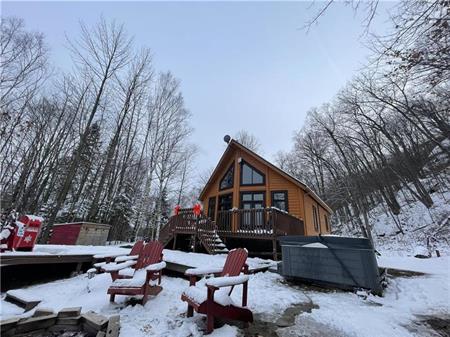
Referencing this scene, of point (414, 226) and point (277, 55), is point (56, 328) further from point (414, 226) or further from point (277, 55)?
point (414, 226)

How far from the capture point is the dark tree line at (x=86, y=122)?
33.1ft

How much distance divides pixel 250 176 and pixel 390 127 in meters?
11.9

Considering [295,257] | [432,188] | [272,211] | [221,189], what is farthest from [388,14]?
[432,188]

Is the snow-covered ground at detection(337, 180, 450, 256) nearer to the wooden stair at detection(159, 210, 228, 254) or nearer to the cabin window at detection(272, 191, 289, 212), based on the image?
the cabin window at detection(272, 191, 289, 212)

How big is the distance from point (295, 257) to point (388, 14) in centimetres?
484

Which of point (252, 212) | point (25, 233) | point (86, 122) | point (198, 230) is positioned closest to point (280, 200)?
point (252, 212)

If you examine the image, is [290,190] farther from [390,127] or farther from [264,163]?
[390,127]

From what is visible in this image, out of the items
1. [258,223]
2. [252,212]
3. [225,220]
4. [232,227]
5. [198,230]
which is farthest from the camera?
[225,220]

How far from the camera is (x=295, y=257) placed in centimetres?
519

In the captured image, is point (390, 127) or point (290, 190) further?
point (390, 127)

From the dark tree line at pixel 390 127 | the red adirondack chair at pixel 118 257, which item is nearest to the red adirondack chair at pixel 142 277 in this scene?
the red adirondack chair at pixel 118 257

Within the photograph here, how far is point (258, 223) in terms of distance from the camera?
8922 millimetres

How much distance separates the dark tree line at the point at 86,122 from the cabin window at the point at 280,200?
878 centimetres

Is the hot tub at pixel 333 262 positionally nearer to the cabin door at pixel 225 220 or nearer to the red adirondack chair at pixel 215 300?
the red adirondack chair at pixel 215 300
